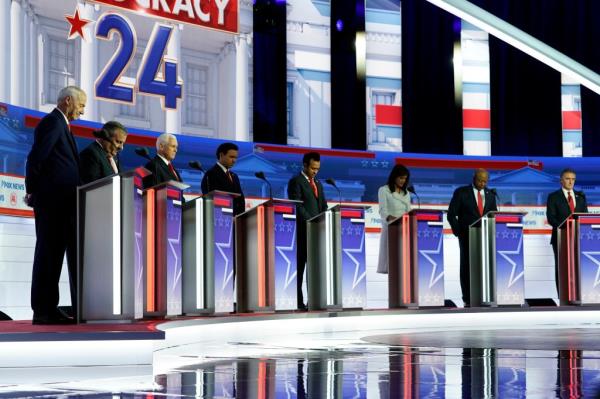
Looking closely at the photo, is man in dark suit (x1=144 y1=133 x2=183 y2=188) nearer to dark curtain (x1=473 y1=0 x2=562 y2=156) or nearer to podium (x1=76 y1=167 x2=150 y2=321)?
podium (x1=76 y1=167 x2=150 y2=321)

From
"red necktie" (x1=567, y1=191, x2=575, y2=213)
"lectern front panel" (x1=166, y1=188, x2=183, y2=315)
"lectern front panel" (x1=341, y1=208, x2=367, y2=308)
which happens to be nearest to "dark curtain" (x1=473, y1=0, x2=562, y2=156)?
"red necktie" (x1=567, y1=191, x2=575, y2=213)

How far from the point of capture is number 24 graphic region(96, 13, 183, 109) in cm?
954

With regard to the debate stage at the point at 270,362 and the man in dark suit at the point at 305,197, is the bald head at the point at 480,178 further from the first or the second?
the debate stage at the point at 270,362

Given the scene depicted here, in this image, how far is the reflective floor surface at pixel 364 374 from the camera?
144 inches

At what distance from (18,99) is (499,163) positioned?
596cm

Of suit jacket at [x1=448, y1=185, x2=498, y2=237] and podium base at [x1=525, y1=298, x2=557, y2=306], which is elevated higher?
suit jacket at [x1=448, y1=185, x2=498, y2=237]

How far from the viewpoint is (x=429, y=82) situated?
12.6 metres

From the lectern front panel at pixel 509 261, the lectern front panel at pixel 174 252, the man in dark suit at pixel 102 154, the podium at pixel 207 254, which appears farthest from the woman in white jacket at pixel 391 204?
the man in dark suit at pixel 102 154

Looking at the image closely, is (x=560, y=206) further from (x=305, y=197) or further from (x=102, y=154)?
(x=102, y=154)

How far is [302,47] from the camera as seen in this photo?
38.5ft

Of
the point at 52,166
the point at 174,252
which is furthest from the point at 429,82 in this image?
the point at 52,166

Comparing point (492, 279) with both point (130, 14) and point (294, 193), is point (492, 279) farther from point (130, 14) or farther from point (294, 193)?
point (130, 14)

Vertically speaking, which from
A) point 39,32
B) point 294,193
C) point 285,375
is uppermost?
point 39,32

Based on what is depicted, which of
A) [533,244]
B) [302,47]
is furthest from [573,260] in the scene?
[302,47]
